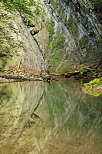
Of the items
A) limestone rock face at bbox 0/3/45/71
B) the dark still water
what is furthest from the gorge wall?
the dark still water

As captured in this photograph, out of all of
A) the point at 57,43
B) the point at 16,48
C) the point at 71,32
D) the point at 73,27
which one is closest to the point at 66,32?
the point at 71,32

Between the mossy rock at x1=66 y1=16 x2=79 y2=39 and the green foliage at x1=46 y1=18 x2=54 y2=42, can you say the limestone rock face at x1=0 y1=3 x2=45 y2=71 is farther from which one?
the mossy rock at x1=66 y1=16 x2=79 y2=39

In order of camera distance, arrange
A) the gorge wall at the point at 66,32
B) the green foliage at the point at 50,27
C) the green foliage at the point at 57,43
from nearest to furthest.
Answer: the gorge wall at the point at 66,32, the green foliage at the point at 57,43, the green foliage at the point at 50,27

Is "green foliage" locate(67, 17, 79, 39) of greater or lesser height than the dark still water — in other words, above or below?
below

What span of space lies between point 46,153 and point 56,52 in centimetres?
4407

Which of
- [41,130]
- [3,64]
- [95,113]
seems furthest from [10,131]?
[3,64]

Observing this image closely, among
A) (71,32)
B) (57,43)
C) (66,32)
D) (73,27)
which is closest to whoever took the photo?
(57,43)

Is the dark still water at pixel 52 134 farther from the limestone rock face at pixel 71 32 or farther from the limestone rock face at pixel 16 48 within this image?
the limestone rock face at pixel 71 32

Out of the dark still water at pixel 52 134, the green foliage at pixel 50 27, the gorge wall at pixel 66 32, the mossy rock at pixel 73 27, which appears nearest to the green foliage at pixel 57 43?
the gorge wall at pixel 66 32

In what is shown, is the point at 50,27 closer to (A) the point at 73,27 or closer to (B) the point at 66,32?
(B) the point at 66,32

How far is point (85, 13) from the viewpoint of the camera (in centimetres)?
5031

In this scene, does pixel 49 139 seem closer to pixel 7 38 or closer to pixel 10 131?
pixel 10 131

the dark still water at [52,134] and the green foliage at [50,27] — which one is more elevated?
the dark still water at [52,134]

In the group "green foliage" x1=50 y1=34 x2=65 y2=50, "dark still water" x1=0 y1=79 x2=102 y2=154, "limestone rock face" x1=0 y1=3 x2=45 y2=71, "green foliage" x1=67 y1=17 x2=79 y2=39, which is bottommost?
"green foliage" x1=50 y1=34 x2=65 y2=50
